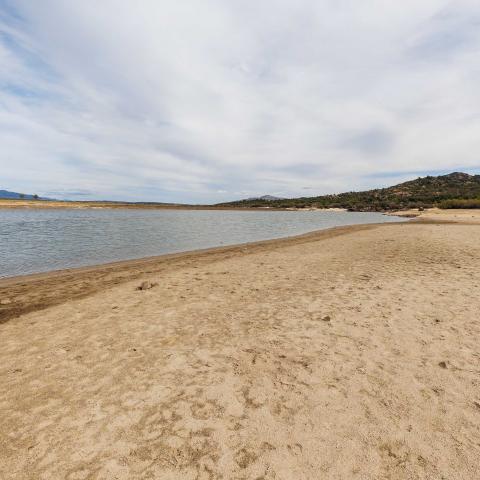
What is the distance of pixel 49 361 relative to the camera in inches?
251

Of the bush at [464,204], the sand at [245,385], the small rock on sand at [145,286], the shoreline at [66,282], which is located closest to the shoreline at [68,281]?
the shoreline at [66,282]

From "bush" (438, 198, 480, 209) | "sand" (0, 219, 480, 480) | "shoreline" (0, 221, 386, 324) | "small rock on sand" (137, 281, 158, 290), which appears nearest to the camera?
"sand" (0, 219, 480, 480)

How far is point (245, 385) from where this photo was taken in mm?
5453

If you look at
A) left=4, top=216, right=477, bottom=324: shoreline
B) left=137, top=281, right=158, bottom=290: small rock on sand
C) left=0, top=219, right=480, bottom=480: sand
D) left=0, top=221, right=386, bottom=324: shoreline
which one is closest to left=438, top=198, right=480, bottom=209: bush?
left=0, top=221, right=386, bottom=324: shoreline

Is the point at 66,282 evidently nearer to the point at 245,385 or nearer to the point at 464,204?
the point at 245,385

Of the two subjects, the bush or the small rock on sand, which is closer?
the small rock on sand

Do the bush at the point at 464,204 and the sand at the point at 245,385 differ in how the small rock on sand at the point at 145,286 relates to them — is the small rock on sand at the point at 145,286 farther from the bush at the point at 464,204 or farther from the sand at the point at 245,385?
the bush at the point at 464,204

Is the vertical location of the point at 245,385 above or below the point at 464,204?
above

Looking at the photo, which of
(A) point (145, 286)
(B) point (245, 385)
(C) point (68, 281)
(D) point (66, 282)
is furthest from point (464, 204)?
(B) point (245, 385)

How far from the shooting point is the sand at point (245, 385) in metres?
3.89

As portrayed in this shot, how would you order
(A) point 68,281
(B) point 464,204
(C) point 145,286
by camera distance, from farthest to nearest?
(B) point 464,204 < (A) point 68,281 < (C) point 145,286

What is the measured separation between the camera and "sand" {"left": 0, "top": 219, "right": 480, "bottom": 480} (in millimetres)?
3891

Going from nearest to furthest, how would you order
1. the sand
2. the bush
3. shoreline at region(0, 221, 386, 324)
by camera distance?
the sand < shoreline at region(0, 221, 386, 324) < the bush

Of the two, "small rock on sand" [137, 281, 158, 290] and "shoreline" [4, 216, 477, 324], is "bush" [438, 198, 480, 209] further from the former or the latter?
"small rock on sand" [137, 281, 158, 290]
